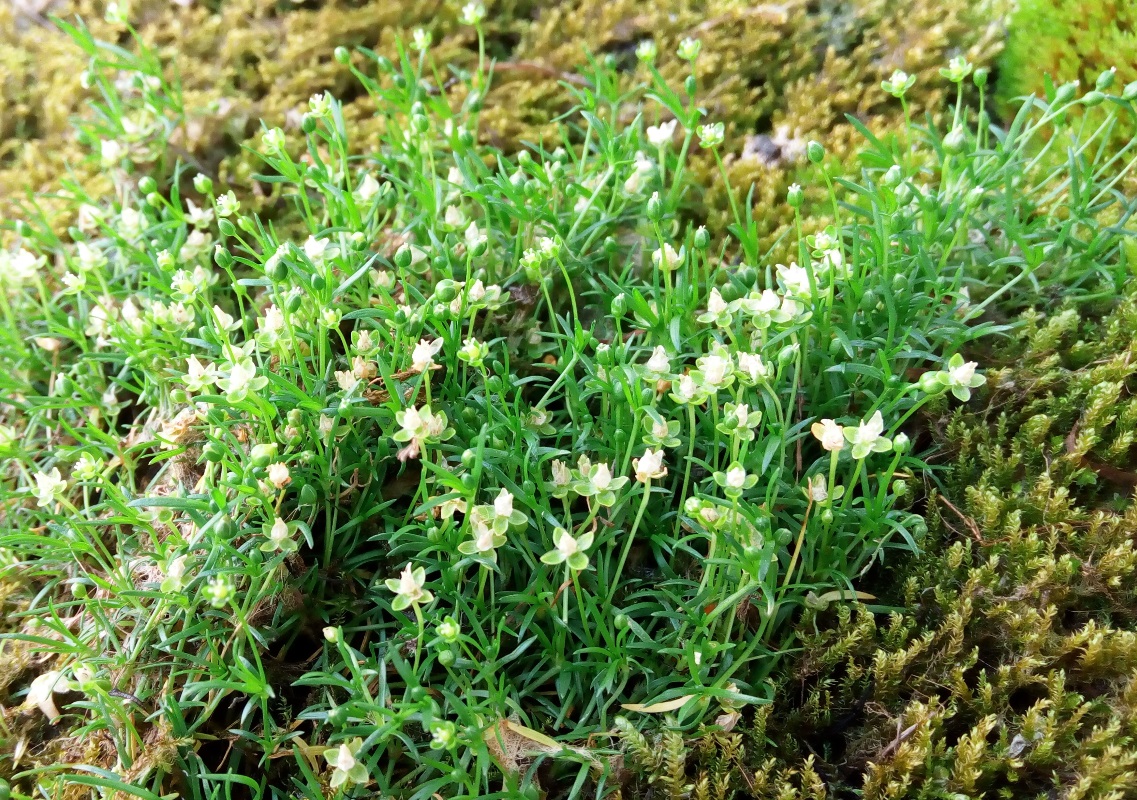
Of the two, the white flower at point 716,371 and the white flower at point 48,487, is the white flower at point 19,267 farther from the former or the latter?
the white flower at point 716,371

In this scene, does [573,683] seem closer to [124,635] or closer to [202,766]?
[202,766]

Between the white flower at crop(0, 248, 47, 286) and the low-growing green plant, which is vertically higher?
the white flower at crop(0, 248, 47, 286)

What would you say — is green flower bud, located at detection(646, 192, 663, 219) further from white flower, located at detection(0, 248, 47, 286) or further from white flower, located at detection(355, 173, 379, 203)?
white flower, located at detection(0, 248, 47, 286)

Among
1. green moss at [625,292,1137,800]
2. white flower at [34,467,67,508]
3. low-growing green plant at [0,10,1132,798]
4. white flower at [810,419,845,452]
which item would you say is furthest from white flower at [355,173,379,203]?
green moss at [625,292,1137,800]

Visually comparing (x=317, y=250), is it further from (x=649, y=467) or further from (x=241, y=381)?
(x=649, y=467)

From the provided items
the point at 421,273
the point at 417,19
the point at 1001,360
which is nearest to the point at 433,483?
Result: the point at 421,273

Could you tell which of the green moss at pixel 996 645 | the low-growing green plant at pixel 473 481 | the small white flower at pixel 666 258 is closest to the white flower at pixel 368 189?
the low-growing green plant at pixel 473 481

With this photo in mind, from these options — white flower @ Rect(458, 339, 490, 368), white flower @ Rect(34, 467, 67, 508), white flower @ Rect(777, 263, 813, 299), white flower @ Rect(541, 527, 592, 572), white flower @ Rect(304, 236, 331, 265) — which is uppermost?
white flower @ Rect(304, 236, 331, 265)

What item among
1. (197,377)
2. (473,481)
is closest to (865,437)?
(473,481)
